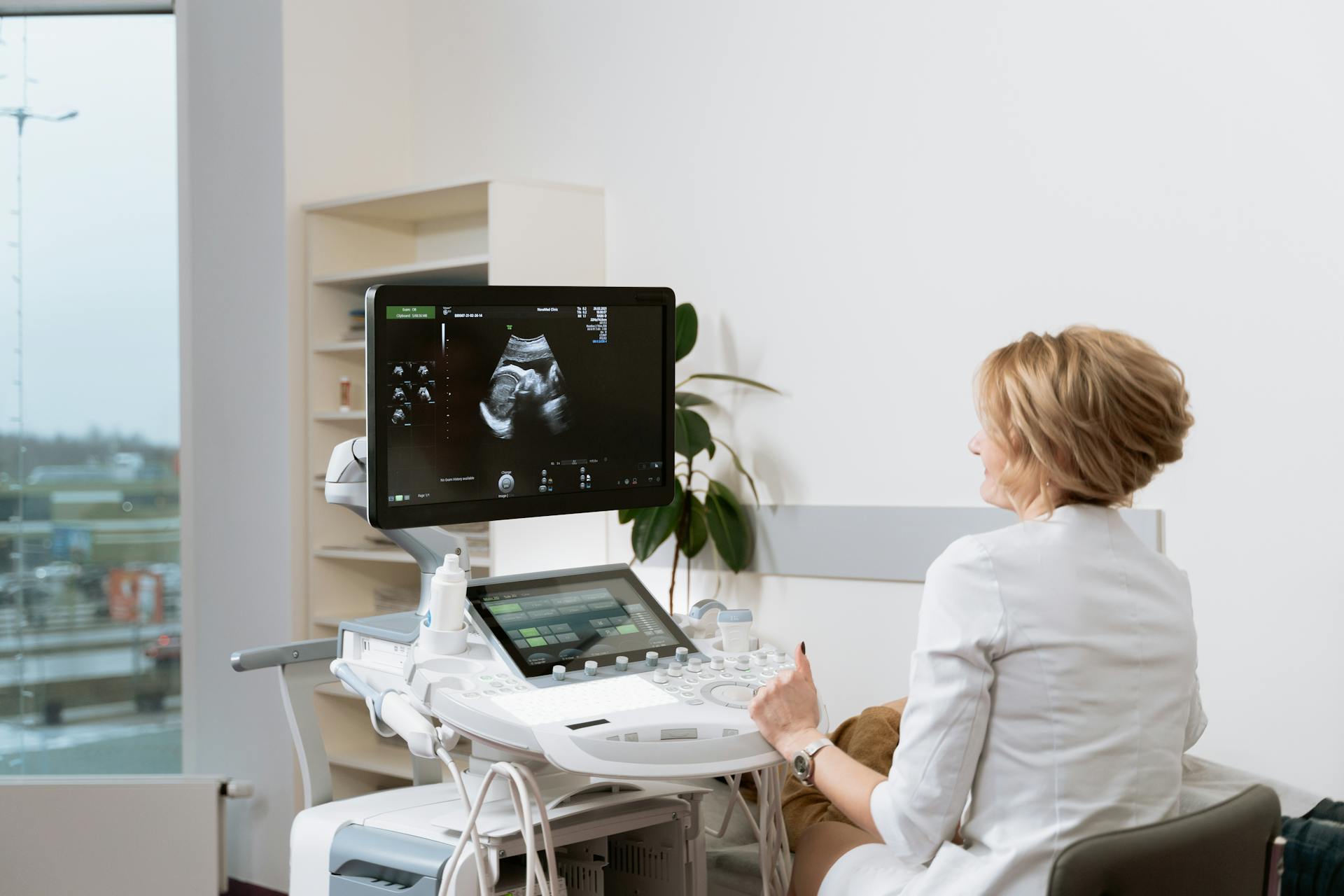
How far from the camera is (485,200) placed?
11.2 ft

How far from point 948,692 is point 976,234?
1.60 meters

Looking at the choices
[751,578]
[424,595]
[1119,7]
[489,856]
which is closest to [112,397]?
[751,578]

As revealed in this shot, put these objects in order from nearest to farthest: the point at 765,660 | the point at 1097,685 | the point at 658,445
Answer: the point at 1097,685 < the point at 765,660 < the point at 658,445

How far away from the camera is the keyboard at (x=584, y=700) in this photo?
1.56 m

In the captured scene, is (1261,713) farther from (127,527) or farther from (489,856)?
(127,527)

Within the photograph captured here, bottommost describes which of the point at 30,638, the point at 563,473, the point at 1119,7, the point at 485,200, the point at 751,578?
the point at 30,638

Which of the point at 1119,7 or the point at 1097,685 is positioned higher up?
the point at 1119,7

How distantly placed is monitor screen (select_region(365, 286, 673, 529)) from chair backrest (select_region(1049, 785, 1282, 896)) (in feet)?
3.09

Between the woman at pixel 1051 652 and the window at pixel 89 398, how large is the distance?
9.63ft

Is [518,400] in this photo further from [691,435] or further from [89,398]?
[89,398]

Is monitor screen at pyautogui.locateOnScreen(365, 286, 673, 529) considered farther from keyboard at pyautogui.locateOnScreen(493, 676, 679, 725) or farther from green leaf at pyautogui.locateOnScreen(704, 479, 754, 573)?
green leaf at pyautogui.locateOnScreen(704, 479, 754, 573)

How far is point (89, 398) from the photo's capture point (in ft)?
12.0

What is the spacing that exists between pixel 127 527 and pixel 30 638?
0.41 metres

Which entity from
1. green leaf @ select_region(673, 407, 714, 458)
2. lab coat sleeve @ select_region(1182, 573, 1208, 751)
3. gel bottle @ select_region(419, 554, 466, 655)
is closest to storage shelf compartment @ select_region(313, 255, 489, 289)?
green leaf @ select_region(673, 407, 714, 458)
